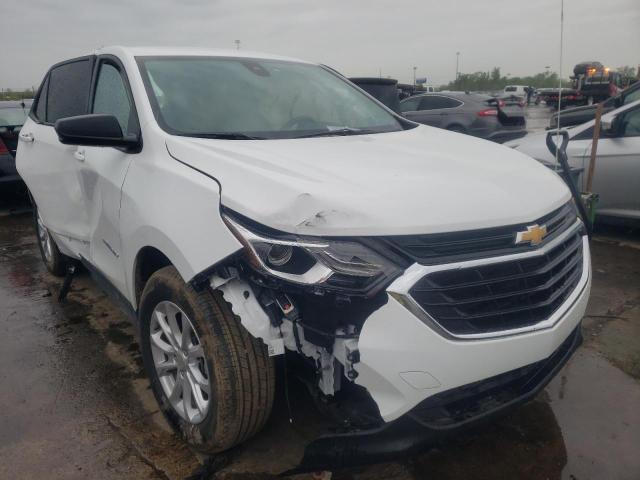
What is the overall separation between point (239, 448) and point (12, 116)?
691 centimetres

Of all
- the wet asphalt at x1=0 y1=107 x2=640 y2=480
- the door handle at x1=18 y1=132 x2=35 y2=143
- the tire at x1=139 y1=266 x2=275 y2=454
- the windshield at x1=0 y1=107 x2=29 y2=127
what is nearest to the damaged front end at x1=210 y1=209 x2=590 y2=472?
the tire at x1=139 y1=266 x2=275 y2=454

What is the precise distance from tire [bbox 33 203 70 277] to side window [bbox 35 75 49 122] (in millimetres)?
742

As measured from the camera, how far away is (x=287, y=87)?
10.3ft

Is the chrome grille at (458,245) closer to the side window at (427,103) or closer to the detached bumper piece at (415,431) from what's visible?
the detached bumper piece at (415,431)

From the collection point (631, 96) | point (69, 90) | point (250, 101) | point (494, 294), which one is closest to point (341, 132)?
point (250, 101)

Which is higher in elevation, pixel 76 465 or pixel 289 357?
pixel 289 357

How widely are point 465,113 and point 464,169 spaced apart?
9.27 metres

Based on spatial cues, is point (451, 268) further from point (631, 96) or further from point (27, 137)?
point (631, 96)

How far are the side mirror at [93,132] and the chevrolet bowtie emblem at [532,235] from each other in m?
1.72

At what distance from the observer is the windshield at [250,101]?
2635 mm

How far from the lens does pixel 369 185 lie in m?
1.93

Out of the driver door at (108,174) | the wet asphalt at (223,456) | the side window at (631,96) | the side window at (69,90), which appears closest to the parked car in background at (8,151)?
the side window at (69,90)

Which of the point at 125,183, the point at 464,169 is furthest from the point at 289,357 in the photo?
the point at 125,183

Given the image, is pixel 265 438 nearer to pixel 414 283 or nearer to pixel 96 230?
pixel 414 283
